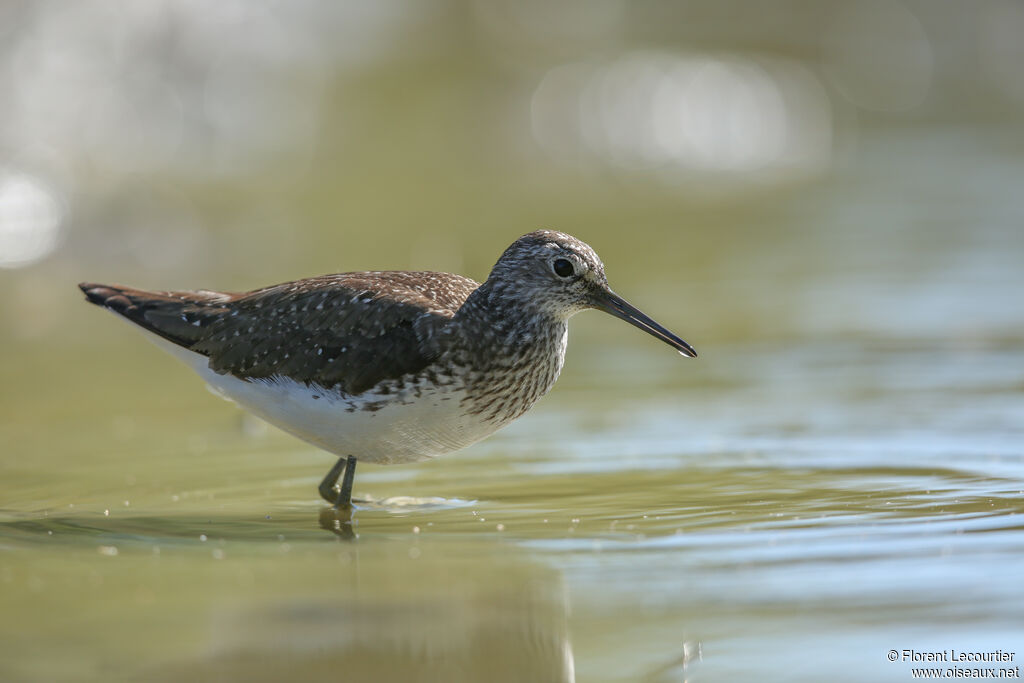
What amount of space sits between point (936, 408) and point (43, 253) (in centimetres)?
1058

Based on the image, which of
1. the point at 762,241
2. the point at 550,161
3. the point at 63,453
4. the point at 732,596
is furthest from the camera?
the point at 550,161

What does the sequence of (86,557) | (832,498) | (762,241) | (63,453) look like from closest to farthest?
(86,557) < (832,498) < (63,453) < (762,241)

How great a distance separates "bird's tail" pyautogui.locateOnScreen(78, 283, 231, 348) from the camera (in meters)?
8.83

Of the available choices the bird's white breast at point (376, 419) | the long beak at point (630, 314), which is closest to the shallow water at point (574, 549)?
the bird's white breast at point (376, 419)

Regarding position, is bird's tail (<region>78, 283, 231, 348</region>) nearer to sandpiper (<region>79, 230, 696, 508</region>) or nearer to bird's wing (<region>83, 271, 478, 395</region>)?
bird's wing (<region>83, 271, 478, 395</region>)

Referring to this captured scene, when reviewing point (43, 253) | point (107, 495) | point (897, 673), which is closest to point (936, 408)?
point (897, 673)

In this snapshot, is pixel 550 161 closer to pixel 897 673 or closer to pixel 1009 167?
pixel 1009 167

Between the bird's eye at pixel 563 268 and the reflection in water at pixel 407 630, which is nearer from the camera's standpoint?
the reflection in water at pixel 407 630

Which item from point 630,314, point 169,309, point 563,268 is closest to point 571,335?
point 630,314

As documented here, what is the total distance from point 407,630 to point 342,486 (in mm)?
2450

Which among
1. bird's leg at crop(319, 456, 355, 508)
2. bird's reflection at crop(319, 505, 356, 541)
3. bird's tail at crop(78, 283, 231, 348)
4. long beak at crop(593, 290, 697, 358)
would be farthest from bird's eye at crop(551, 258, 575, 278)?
bird's tail at crop(78, 283, 231, 348)

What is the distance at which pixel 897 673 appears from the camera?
4922mm

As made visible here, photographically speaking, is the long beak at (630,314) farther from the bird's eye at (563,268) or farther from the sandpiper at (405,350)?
the bird's eye at (563,268)

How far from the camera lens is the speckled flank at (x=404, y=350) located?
7.66 meters
